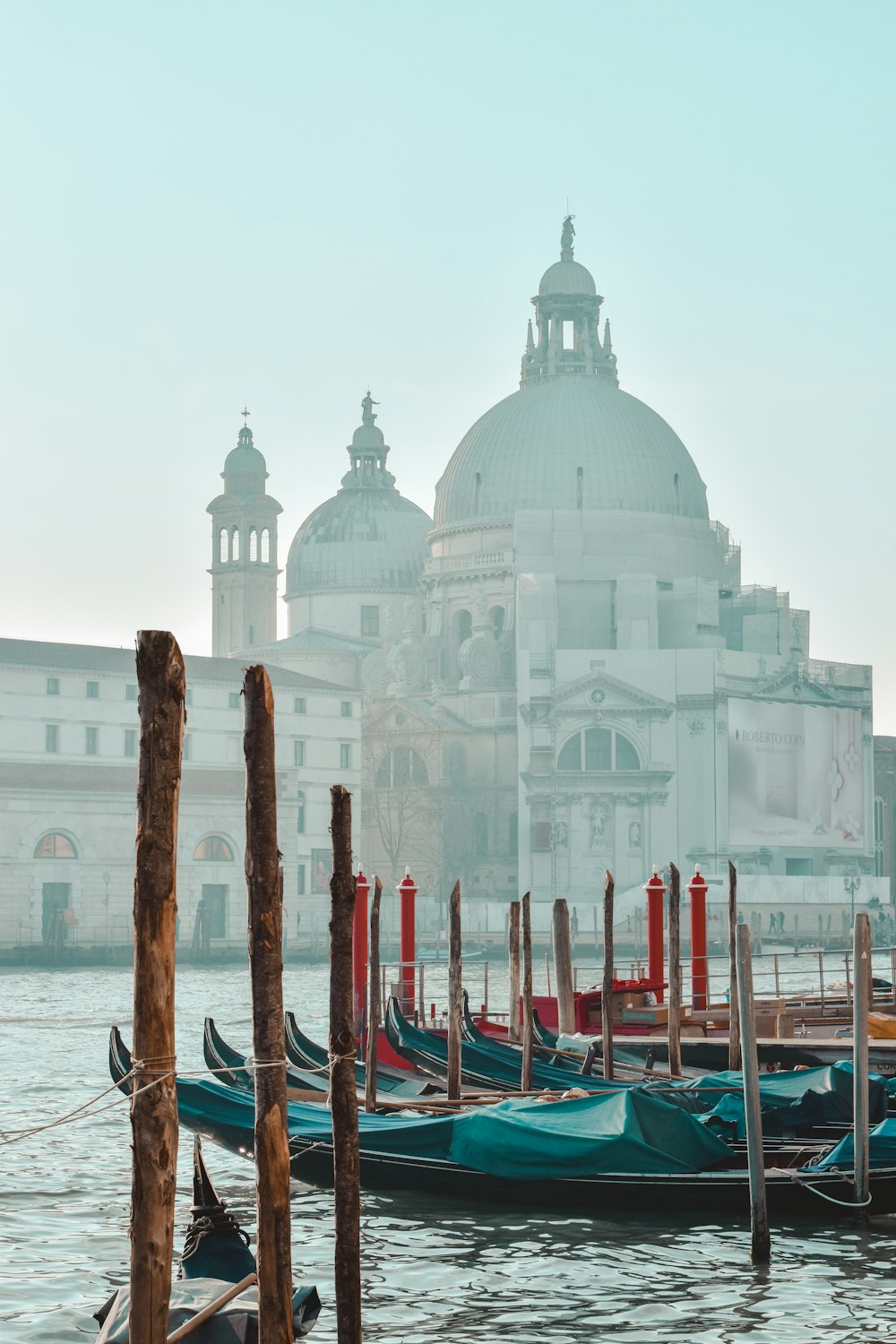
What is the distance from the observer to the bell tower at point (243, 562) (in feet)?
267

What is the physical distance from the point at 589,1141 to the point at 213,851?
43.7 meters

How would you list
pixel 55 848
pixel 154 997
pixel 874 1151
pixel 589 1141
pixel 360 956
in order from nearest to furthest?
pixel 154 997, pixel 874 1151, pixel 589 1141, pixel 360 956, pixel 55 848

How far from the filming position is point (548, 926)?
57.1 m

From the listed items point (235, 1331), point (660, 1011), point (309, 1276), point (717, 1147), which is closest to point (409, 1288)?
point (309, 1276)

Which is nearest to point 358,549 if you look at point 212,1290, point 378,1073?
point 378,1073

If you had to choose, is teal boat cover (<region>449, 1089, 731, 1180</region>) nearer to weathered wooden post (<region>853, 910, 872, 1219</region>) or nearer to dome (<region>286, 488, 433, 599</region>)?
weathered wooden post (<region>853, 910, 872, 1219</region>)

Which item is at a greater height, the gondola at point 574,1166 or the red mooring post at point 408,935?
the red mooring post at point 408,935

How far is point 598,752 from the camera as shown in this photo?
63.0m

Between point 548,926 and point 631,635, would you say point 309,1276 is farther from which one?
point 631,635

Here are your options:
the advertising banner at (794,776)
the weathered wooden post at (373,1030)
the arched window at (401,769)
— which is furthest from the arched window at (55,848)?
the weathered wooden post at (373,1030)

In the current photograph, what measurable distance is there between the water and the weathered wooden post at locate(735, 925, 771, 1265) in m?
0.17

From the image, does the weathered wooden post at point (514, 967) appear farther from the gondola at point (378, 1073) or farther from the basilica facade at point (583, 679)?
the basilica facade at point (583, 679)

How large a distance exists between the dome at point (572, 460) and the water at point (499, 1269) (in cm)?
5464

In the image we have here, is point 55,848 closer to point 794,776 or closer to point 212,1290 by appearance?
point 794,776
